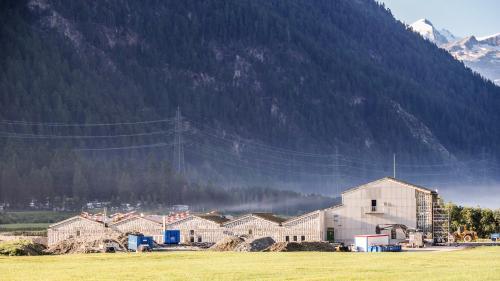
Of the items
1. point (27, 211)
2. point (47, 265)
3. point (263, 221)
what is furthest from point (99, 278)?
point (27, 211)

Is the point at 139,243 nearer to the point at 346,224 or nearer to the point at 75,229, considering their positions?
the point at 75,229

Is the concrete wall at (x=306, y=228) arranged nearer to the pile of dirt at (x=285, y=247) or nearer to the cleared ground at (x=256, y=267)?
the pile of dirt at (x=285, y=247)

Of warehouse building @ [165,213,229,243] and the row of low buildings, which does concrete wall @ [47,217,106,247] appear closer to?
the row of low buildings

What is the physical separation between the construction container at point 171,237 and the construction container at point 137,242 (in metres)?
12.1

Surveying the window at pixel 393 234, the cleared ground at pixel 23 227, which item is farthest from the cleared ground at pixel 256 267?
the cleared ground at pixel 23 227

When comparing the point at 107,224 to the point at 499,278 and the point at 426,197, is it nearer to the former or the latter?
the point at 426,197

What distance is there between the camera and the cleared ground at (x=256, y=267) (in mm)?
60638

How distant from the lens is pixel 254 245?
98750 mm

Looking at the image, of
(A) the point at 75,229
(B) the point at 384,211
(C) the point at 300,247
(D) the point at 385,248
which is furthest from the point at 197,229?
(D) the point at 385,248

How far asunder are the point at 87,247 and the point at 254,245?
16.7 metres

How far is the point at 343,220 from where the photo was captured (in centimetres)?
11956

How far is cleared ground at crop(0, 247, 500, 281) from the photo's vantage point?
60638 mm

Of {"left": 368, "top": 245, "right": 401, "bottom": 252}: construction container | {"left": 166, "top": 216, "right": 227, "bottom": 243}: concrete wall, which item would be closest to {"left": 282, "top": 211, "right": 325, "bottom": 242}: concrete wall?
{"left": 166, "top": 216, "right": 227, "bottom": 243}: concrete wall

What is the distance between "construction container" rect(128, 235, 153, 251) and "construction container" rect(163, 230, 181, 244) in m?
12.1
